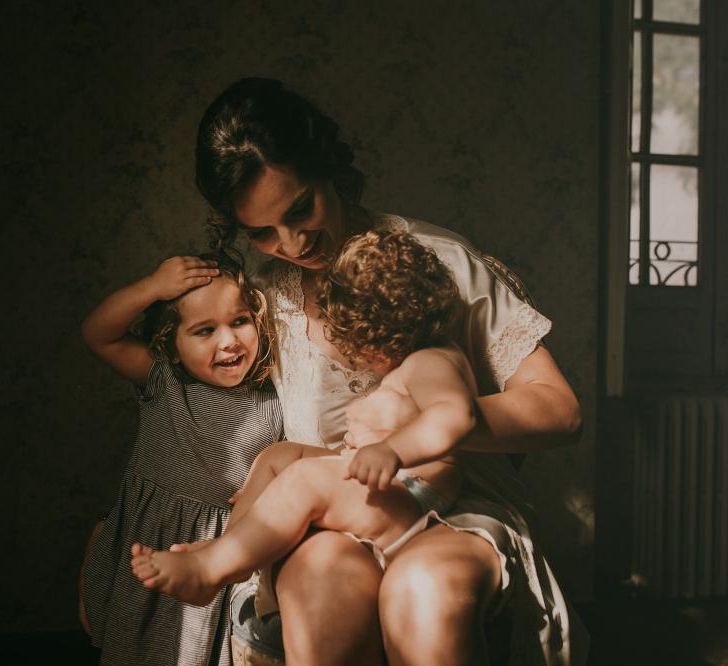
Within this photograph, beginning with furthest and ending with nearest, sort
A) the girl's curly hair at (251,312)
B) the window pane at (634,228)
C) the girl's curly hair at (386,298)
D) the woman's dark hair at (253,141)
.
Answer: the window pane at (634,228), the girl's curly hair at (251,312), the woman's dark hair at (253,141), the girl's curly hair at (386,298)

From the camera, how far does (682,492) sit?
2.23 meters

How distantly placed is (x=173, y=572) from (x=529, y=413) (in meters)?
0.61

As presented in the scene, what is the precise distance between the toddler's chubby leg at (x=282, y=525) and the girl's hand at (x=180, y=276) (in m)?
0.40

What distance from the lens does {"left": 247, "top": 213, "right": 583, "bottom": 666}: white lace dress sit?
3.79 ft

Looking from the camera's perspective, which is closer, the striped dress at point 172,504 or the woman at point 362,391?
the woman at point 362,391

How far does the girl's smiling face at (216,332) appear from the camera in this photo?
4.22ft

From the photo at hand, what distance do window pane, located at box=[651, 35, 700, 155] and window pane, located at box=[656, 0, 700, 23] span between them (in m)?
0.07

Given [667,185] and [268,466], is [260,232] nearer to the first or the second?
[268,466]

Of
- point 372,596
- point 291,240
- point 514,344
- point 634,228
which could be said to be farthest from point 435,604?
point 634,228

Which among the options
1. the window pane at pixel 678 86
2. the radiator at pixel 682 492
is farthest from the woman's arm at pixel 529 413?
the radiator at pixel 682 492

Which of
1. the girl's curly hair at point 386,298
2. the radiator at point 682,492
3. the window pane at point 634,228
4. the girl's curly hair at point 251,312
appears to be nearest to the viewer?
the girl's curly hair at point 386,298

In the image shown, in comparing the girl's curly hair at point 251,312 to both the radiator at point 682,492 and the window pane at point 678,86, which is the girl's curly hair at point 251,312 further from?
the radiator at point 682,492

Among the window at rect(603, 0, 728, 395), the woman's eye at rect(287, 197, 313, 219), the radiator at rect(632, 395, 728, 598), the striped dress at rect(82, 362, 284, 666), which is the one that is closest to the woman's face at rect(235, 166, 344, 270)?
the woman's eye at rect(287, 197, 313, 219)

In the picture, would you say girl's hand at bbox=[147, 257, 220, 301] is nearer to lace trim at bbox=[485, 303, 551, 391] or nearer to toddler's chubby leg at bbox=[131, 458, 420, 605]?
toddler's chubby leg at bbox=[131, 458, 420, 605]
